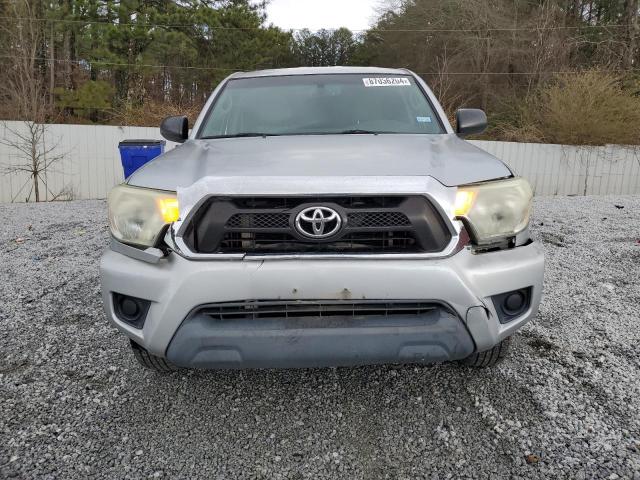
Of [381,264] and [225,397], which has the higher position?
[381,264]

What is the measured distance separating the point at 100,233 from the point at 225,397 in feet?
16.2

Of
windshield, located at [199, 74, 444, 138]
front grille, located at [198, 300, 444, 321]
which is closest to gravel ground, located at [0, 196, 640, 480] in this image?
front grille, located at [198, 300, 444, 321]

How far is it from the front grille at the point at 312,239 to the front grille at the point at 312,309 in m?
0.21

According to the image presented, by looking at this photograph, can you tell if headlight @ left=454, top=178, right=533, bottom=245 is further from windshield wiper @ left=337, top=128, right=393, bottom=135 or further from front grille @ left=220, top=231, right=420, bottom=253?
windshield wiper @ left=337, top=128, right=393, bottom=135

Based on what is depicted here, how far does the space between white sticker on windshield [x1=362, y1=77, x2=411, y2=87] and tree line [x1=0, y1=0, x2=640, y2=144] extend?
46.4 ft

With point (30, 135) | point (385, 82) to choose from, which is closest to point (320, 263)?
point (385, 82)

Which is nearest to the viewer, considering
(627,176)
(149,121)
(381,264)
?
(381,264)

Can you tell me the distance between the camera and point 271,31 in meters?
23.8

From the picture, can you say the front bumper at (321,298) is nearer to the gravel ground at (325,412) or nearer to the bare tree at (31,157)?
the gravel ground at (325,412)

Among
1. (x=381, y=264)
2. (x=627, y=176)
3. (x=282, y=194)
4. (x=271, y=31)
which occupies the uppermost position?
(x=271, y=31)

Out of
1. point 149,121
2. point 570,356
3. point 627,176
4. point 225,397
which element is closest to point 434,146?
point 570,356

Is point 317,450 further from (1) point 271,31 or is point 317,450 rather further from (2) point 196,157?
(1) point 271,31

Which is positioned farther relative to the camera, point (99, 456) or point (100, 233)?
point (100, 233)

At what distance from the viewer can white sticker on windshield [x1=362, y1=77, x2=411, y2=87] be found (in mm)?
3461
